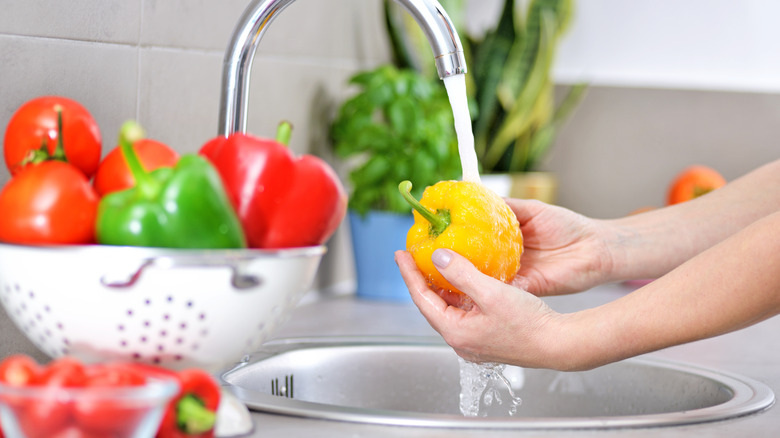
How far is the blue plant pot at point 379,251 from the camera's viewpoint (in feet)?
5.35

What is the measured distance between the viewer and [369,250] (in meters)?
1.66

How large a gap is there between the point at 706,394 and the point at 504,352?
0.32 meters

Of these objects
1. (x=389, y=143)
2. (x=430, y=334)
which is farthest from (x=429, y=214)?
(x=389, y=143)

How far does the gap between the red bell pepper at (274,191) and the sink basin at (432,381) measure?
0.40 meters

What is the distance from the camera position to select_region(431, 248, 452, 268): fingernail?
90 centimetres

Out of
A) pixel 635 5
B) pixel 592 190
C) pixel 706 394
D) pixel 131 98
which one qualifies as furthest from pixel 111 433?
pixel 635 5

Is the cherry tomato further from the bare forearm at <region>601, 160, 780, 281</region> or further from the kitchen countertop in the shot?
the bare forearm at <region>601, 160, 780, 281</region>

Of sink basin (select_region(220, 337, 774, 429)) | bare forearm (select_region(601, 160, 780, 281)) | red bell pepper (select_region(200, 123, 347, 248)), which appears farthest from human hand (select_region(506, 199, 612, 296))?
red bell pepper (select_region(200, 123, 347, 248))

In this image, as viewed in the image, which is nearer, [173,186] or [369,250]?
[173,186]

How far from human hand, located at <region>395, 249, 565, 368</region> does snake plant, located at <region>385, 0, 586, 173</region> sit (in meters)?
1.29

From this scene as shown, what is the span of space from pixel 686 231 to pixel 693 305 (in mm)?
385

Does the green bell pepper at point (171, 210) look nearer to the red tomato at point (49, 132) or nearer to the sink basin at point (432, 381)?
the red tomato at point (49, 132)

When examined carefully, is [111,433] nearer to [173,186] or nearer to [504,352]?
[173,186]

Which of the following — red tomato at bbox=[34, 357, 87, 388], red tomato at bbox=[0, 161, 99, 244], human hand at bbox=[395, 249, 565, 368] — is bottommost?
human hand at bbox=[395, 249, 565, 368]
